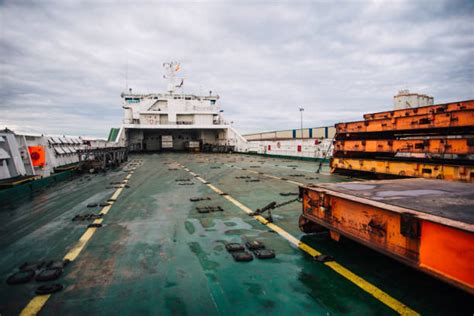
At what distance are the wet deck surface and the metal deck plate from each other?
814 millimetres

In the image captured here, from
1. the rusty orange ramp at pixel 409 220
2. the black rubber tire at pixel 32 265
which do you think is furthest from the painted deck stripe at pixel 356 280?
the black rubber tire at pixel 32 265

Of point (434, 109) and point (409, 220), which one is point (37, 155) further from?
point (434, 109)

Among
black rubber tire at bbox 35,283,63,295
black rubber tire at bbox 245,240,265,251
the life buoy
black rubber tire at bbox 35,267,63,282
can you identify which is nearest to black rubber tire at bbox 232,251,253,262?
black rubber tire at bbox 245,240,265,251

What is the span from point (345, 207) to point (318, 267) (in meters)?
0.80

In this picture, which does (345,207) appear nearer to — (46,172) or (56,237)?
(56,237)

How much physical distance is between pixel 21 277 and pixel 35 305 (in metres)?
0.70

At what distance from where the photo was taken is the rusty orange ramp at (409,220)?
2.12m

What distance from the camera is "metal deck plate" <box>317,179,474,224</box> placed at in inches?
101

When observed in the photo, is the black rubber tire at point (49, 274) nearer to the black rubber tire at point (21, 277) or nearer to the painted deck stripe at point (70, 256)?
the black rubber tire at point (21, 277)

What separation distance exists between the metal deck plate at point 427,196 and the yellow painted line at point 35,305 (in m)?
3.60

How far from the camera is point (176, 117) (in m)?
37.7

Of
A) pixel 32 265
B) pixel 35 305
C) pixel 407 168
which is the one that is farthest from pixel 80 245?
pixel 407 168

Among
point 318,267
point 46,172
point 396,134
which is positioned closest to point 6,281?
point 318,267

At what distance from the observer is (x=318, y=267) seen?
3271 mm
